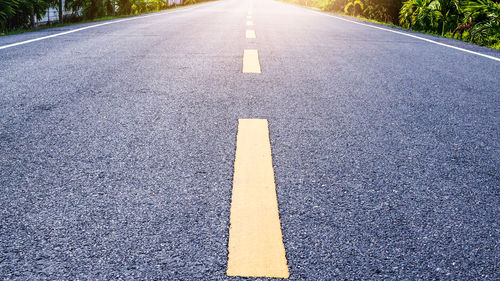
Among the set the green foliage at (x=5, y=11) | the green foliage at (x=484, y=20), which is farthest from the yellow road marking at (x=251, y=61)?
the green foliage at (x=5, y=11)

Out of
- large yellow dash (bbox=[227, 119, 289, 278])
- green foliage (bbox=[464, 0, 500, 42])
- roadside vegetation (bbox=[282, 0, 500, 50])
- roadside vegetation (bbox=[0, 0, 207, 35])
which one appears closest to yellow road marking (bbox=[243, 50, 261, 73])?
large yellow dash (bbox=[227, 119, 289, 278])

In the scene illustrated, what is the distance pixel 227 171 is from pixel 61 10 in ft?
33.0

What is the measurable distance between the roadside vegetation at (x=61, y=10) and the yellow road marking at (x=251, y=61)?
15.8 ft

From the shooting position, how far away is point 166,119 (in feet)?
7.75

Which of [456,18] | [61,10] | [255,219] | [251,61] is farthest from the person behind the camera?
[61,10]

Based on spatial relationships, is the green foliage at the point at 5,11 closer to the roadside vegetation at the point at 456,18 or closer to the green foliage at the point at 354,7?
the roadside vegetation at the point at 456,18

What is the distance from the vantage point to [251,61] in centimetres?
434

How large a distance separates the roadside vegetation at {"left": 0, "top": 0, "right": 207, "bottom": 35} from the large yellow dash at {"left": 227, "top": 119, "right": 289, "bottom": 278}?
6.89 metres

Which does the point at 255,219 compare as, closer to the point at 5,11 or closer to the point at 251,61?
the point at 251,61

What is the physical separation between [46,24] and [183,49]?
602 centimetres

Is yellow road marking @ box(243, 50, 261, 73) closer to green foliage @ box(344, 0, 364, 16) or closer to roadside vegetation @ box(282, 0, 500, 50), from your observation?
roadside vegetation @ box(282, 0, 500, 50)

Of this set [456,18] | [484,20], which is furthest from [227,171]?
[456,18]

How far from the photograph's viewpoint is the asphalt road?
118 cm

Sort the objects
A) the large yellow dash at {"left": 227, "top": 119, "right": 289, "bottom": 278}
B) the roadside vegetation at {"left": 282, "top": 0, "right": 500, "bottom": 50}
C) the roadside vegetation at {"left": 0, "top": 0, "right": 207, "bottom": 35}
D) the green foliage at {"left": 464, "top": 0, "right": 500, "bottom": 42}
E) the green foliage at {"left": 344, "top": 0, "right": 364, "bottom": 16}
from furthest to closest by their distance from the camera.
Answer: the green foliage at {"left": 344, "top": 0, "right": 364, "bottom": 16} < the roadside vegetation at {"left": 0, "top": 0, "right": 207, "bottom": 35} < the roadside vegetation at {"left": 282, "top": 0, "right": 500, "bottom": 50} < the green foliage at {"left": 464, "top": 0, "right": 500, "bottom": 42} < the large yellow dash at {"left": 227, "top": 119, "right": 289, "bottom": 278}
